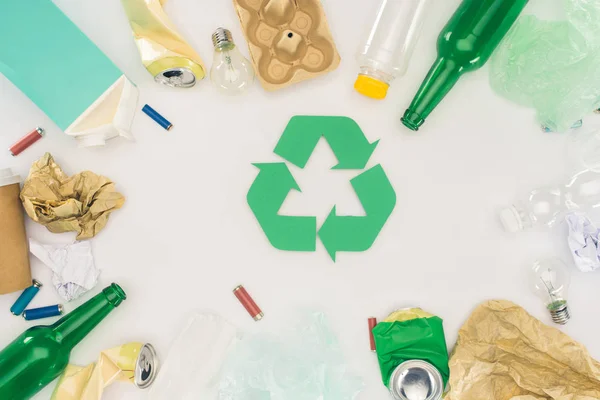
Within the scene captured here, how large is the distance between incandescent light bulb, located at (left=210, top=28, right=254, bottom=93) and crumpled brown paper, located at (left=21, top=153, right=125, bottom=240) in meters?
0.26

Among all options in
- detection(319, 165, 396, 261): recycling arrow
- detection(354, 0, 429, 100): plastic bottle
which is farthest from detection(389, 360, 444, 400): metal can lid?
detection(354, 0, 429, 100): plastic bottle

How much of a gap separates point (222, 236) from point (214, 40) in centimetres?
33

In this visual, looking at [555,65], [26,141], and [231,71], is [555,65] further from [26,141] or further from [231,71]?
[26,141]

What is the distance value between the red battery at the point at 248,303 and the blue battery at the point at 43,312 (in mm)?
307

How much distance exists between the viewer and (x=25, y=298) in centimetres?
81

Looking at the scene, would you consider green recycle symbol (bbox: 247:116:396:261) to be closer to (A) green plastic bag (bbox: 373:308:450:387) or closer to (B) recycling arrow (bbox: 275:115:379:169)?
(B) recycling arrow (bbox: 275:115:379:169)

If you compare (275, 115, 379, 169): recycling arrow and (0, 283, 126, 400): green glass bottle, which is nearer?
(0, 283, 126, 400): green glass bottle

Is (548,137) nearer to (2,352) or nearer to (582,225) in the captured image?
(582,225)

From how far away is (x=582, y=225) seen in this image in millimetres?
782

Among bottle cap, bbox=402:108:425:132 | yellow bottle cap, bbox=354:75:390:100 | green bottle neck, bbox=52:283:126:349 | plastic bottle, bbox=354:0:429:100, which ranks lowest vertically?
green bottle neck, bbox=52:283:126:349

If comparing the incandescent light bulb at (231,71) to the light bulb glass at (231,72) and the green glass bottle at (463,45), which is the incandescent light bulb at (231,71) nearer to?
the light bulb glass at (231,72)

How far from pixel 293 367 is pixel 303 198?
287 mm

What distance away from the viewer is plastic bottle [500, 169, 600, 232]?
799 mm

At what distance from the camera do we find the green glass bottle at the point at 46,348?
2.38 ft
